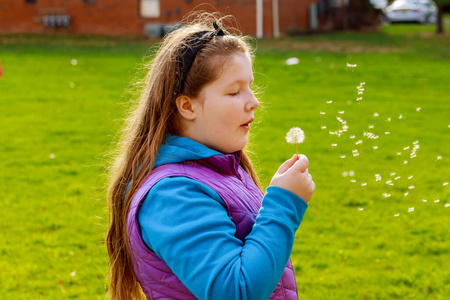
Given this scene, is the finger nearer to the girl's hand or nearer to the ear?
the girl's hand

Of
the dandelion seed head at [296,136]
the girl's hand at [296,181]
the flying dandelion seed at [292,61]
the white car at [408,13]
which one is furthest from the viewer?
the white car at [408,13]

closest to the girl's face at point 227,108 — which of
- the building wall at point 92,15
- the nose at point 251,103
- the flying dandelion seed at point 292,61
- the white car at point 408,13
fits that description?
the nose at point 251,103

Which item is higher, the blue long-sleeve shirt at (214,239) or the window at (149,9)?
the blue long-sleeve shirt at (214,239)

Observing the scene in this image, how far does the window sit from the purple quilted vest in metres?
21.4

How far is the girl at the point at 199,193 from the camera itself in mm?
1560

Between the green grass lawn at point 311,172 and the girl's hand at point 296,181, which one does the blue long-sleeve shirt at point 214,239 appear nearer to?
the girl's hand at point 296,181

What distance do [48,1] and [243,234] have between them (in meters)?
22.2

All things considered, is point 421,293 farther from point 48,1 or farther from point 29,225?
point 48,1

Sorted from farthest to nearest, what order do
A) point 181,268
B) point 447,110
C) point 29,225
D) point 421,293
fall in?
point 447,110
point 29,225
point 421,293
point 181,268

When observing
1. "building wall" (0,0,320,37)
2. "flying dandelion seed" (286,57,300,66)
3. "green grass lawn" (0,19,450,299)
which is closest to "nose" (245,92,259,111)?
"green grass lawn" (0,19,450,299)

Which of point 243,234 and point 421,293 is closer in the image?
point 243,234

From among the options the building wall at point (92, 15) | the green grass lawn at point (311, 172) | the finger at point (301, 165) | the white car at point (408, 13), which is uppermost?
the finger at point (301, 165)

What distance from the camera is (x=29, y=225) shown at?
17.1 feet

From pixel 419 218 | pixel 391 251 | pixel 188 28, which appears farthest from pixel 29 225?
pixel 188 28
